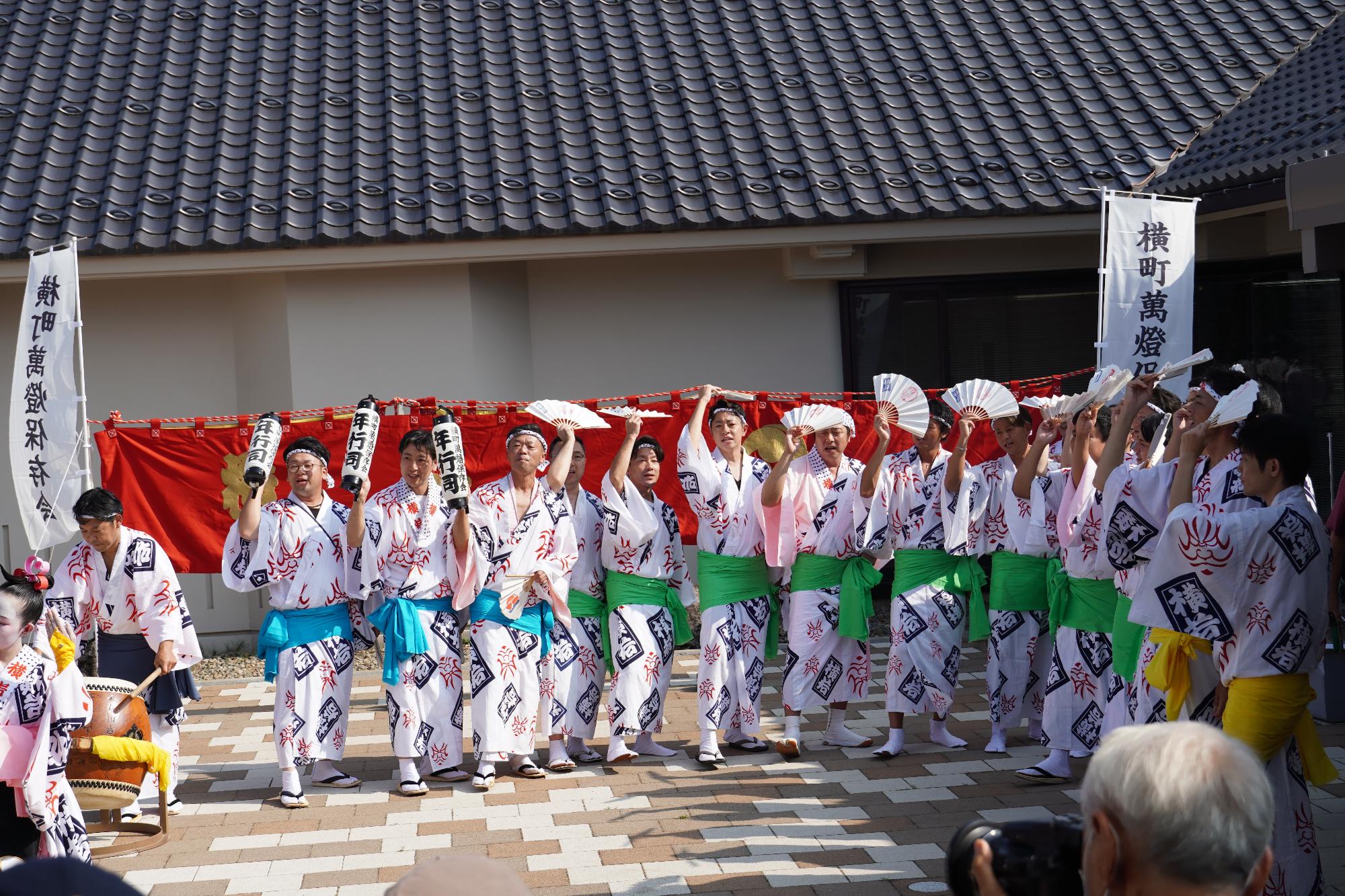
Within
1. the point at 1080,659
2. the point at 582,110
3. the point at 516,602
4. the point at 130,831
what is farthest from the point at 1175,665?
the point at 582,110

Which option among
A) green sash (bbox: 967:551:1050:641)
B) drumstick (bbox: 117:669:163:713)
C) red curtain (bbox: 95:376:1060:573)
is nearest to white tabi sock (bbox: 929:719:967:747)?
green sash (bbox: 967:551:1050:641)

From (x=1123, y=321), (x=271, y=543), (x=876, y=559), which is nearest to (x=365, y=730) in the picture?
(x=271, y=543)

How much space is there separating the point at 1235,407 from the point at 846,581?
10.5 feet

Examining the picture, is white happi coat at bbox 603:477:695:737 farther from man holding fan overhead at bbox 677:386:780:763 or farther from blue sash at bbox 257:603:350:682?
blue sash at bbox 257:603:350:682

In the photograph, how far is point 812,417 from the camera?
7.52 m

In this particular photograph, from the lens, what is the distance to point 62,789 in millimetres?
4945

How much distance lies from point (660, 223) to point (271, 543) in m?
4.41

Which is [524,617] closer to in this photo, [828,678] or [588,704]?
[588,704]

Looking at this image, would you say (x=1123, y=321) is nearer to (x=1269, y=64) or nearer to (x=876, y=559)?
(x=876, y=559)

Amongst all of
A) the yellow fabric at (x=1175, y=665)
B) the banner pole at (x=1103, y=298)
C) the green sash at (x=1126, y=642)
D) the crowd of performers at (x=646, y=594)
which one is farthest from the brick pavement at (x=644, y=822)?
the banner pole at (x=1103, y=298)

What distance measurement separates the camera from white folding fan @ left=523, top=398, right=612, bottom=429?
7.32 metres

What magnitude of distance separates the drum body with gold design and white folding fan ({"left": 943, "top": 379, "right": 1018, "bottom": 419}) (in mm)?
4437

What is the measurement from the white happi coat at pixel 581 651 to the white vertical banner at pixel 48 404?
2747mm

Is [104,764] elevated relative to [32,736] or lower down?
lower down
